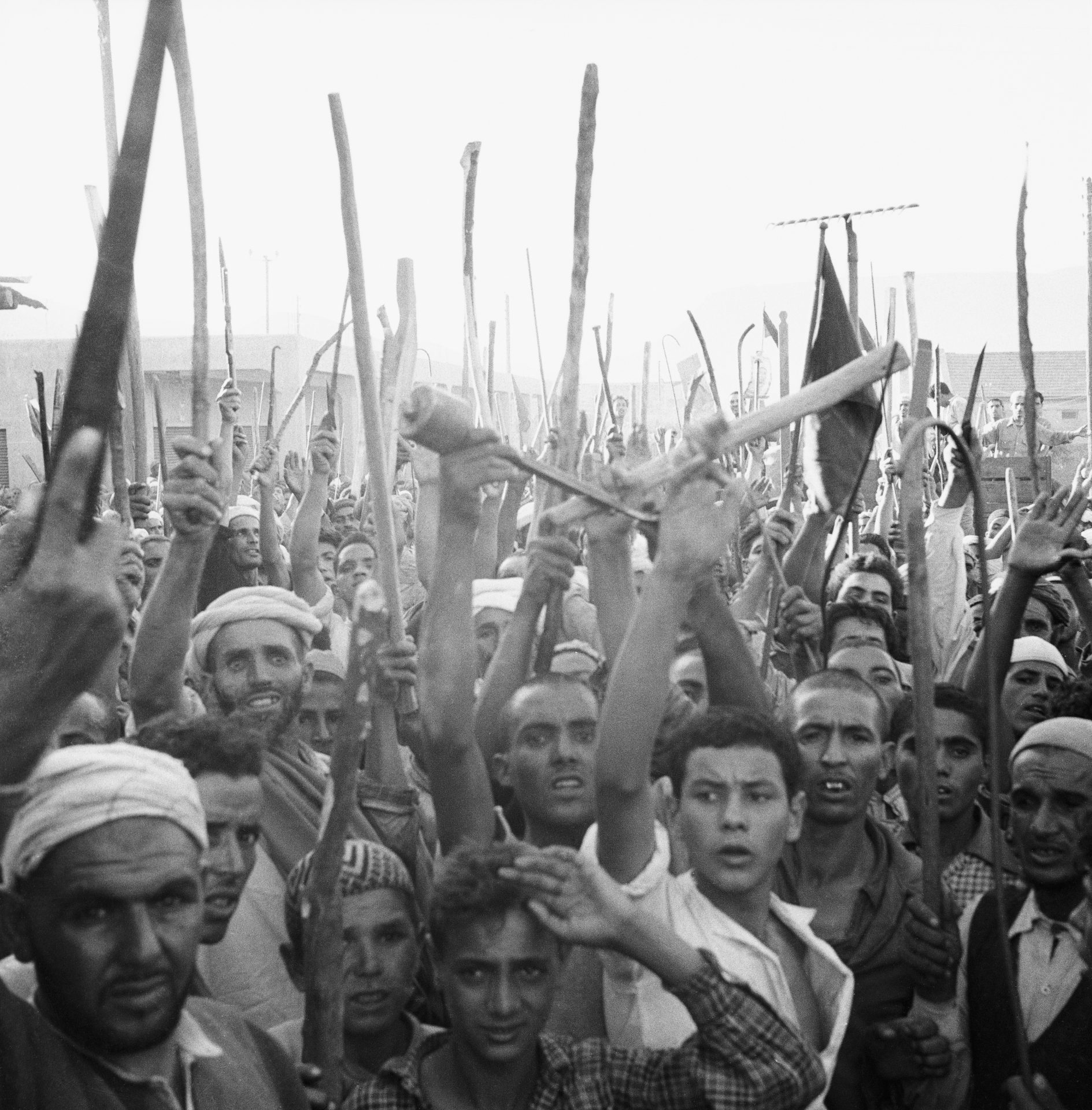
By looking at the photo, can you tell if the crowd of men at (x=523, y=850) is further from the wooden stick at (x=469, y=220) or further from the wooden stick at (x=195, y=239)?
the wooden stick at (x=469, y=220)

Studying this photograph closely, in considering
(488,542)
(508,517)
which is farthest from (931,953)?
(508,517)

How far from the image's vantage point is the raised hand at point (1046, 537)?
11.9ft

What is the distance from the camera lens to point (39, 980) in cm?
176

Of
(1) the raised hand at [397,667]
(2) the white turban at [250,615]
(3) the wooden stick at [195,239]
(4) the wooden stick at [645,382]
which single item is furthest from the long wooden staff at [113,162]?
(4) the wooden stick at [645,382]

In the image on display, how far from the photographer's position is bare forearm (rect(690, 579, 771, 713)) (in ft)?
9.92

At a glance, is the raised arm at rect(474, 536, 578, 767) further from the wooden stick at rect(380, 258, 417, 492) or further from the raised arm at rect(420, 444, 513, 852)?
the wooden stick at rect(380, 258, 417, 492)

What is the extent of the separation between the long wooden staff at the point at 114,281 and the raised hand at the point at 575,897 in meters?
0.83

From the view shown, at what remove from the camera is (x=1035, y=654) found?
4.41 m

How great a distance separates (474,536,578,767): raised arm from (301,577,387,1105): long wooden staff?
905 millimetres

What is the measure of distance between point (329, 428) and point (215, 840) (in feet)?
10.8

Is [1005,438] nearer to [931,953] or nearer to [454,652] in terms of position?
[931,953]

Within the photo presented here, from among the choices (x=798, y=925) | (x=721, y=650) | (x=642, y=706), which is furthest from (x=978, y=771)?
(x=642, y=706)

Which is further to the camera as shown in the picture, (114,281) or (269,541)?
(269,541)

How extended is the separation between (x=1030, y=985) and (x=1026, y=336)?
119 inches
